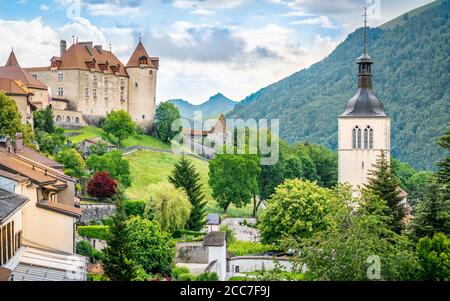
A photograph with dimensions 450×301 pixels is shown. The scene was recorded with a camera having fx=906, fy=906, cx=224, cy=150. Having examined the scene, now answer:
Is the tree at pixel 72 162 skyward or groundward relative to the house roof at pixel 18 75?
groundward

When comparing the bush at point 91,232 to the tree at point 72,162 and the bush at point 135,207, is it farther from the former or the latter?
the tree at point 72,162

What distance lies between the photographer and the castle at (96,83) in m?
80.2

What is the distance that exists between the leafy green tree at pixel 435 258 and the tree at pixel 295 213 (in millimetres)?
18992

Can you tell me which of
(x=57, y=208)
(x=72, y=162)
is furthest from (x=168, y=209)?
(x=57, y=208)

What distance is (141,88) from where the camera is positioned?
8550 cm

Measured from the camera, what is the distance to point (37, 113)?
65812mm

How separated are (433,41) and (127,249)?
334 feet

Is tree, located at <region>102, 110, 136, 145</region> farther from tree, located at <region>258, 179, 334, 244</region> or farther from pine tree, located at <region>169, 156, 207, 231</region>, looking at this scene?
tree, located at <region>258, 179, 334, 244</region>

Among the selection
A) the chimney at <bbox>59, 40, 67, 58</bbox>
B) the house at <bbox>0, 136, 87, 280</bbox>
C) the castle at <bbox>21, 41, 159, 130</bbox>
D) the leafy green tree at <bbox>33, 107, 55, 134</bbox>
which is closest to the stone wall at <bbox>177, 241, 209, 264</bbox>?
the house at <bbox>0, 136, 87, 280</bbox>

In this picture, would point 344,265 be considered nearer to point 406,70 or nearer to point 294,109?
point 294,109

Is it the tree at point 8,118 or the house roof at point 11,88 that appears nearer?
the tree at point 8,118

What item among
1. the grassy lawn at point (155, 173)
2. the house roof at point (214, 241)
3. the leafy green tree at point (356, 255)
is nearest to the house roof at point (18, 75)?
the grassy lawn at point (155, 173)

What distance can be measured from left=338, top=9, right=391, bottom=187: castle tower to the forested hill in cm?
4143

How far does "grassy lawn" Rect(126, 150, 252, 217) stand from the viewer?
60.8 m
